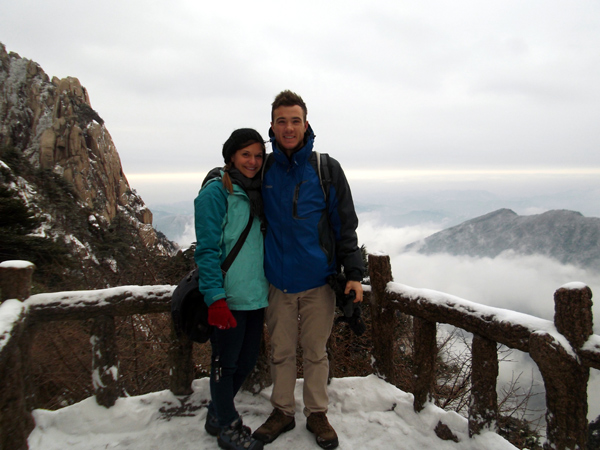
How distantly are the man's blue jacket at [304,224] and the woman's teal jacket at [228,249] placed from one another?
12cm

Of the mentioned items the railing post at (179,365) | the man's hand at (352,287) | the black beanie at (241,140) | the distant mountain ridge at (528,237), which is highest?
the black beanie at (241,140)

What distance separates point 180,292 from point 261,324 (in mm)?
608

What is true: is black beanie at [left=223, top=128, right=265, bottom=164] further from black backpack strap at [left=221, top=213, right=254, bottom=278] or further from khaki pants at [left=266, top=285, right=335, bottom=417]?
khaki pants at [left=266, top=285, right=335, bottom=417]

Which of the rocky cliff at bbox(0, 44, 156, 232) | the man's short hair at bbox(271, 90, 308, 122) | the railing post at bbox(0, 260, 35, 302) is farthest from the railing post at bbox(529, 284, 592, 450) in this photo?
the rocky cliff at bbox(0, 44, 156, 232)

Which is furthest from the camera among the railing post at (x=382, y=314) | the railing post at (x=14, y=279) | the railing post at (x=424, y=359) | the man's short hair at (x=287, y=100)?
the railing post at (x=382, y=314)

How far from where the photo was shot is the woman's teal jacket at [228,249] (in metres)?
2.07

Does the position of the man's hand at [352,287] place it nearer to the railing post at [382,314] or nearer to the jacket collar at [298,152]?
the railing post at [382,314]

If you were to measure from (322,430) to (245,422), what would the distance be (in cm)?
64

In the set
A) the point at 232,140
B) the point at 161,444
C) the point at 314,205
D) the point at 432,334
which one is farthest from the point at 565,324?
the point at 161,444

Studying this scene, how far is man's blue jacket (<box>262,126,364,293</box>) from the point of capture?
7.55 ft

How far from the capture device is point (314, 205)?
2.33 m

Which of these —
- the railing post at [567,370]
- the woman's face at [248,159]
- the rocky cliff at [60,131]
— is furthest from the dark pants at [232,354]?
the rocky cliff at [60,131]

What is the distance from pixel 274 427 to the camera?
7.99 ft

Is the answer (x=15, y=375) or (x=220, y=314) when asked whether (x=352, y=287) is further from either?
(x=15, y=375)
